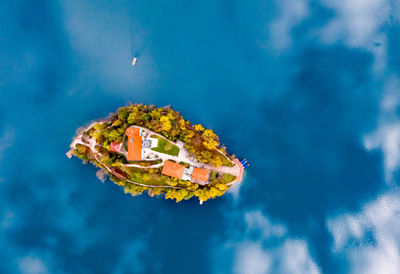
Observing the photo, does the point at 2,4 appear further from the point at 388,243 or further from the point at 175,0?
the point at 388,243

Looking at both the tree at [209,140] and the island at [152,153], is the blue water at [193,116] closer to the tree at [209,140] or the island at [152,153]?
the island at [152,153]

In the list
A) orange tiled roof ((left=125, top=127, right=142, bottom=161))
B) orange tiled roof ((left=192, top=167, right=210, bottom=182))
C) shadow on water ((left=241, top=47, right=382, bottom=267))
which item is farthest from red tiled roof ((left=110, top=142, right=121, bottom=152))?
shadow on water ((left=241, top=47, right=382, bottom=267))

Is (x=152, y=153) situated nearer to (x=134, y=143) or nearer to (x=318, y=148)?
(x=134, y=143)

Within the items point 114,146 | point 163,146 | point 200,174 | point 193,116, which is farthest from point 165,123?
point 200,174

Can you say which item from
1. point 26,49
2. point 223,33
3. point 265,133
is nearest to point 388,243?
point 265,133

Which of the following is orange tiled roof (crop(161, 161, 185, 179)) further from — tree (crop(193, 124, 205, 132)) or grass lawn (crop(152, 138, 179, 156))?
tree (crop(193, 124, 205, 132))

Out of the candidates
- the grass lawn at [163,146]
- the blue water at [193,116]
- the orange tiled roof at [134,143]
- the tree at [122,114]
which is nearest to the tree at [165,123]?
the grass lawn at [163,146]
